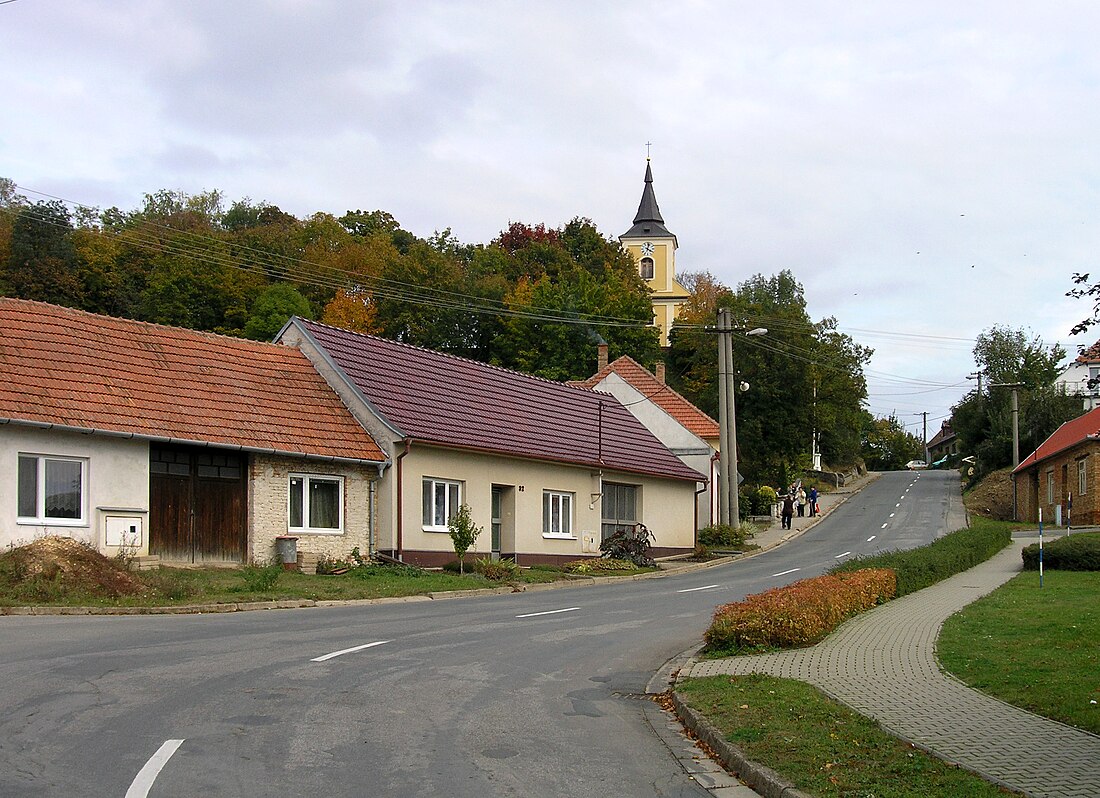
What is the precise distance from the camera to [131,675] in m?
10.9

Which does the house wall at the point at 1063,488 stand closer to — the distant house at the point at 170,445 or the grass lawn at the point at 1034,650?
the grass lawn at the point at 1034,650

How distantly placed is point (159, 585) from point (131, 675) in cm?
895

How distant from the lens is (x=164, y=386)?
24.6 metres

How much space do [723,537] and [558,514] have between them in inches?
442

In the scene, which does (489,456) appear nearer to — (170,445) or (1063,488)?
(170,445)

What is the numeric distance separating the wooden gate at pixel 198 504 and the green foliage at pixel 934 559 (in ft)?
41.3

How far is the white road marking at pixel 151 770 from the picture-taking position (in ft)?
22.9

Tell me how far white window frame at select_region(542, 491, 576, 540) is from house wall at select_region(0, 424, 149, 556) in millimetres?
13716

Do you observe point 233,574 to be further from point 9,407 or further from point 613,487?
point 613,487

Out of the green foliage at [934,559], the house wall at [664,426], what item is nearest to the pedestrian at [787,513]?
the house wall at [664,426]

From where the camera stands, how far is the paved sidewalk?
7.82 metres

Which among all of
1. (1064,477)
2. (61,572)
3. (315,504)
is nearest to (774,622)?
(61,572)

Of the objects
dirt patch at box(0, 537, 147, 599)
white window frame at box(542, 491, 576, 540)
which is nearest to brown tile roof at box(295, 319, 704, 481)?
white window frame at box(542, 491, 576, 540)

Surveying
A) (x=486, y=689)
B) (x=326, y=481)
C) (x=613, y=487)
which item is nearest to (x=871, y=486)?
(x=613, y=487)
